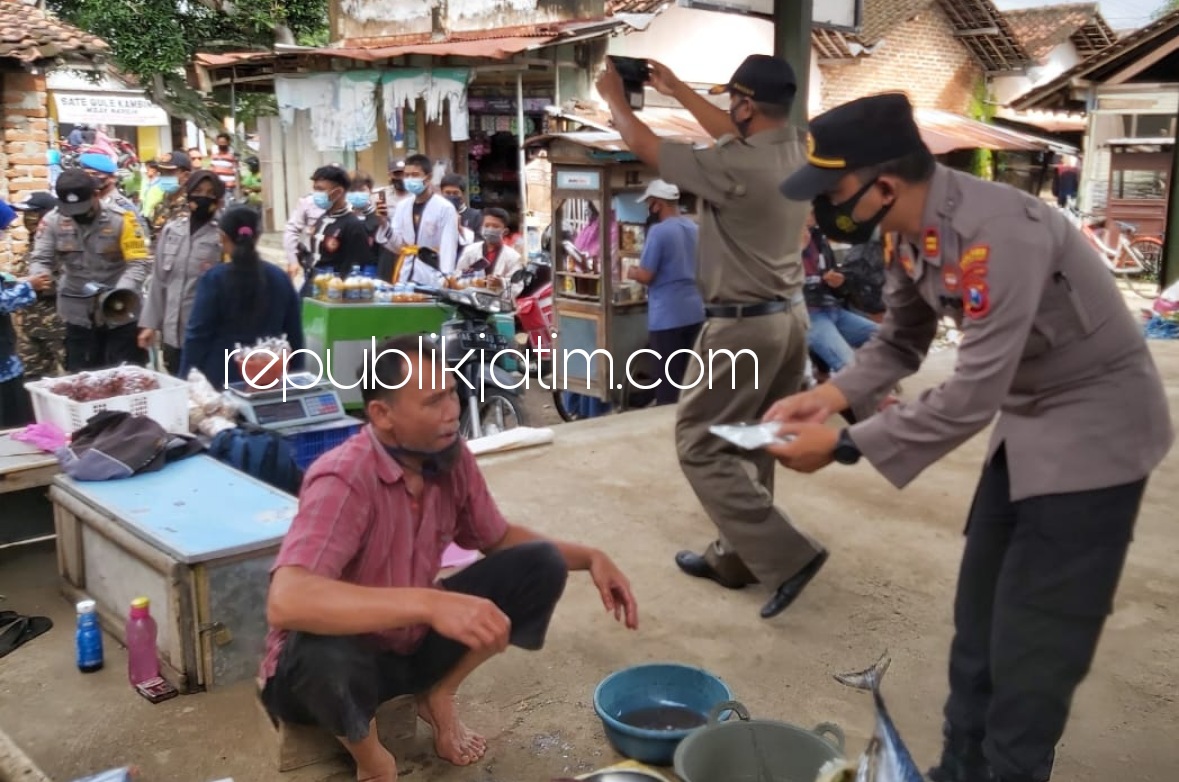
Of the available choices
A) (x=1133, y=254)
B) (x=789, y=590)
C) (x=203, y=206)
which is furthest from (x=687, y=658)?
(x=1133, y=254)

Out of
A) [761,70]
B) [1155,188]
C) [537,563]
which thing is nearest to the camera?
[537,563]

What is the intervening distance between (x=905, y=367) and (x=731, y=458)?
4.58 feet

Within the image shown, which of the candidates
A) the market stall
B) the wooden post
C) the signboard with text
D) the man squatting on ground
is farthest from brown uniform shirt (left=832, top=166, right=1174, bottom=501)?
the signboard with text

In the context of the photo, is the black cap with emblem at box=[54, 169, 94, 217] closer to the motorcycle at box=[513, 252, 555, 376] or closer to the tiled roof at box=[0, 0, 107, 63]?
the motorcycle at box=[513, 252, 555, 376]

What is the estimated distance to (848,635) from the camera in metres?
4.17

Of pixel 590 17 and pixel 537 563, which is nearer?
pixel 537 563

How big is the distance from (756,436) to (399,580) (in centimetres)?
110

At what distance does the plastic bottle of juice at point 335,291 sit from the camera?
7.72 m

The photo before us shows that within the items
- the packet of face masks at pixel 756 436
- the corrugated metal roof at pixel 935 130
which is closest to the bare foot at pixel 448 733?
the packet of face masks at pixel 756 436

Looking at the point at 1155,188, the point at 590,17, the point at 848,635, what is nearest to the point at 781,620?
the point at 848,635

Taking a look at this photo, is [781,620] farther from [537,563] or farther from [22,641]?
[22,641]

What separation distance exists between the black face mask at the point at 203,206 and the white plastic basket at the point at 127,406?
150cm

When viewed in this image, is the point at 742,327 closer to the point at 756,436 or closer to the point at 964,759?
the point at 756,436

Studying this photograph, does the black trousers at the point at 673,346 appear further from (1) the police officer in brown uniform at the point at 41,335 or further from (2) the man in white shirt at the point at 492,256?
(1) the police officer in brown uniform at the point at 41,335
